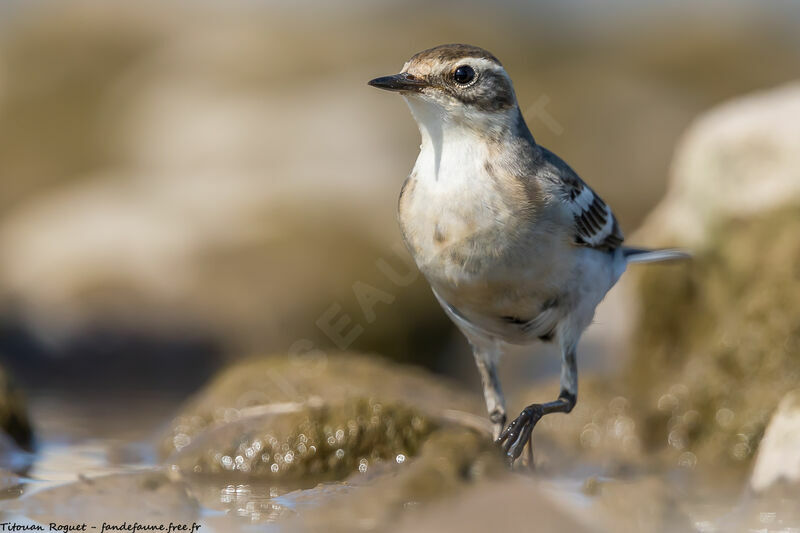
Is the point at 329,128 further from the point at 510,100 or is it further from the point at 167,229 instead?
the point at 510,100

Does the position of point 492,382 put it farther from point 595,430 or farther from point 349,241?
point 349,241

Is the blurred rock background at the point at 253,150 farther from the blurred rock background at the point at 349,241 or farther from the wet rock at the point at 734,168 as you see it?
the wet rock at the point at 734,168

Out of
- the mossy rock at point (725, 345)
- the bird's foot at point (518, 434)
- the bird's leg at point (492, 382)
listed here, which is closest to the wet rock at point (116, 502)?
the bird's foot at point (518, 434)

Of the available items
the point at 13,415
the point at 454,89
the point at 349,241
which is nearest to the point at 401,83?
the point at 454,89

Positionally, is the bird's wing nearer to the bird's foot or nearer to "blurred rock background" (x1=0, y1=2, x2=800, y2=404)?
the bird's foot

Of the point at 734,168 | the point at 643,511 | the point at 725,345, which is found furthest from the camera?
the point at 734,168

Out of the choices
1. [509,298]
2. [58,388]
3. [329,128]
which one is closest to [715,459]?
[509,298]
